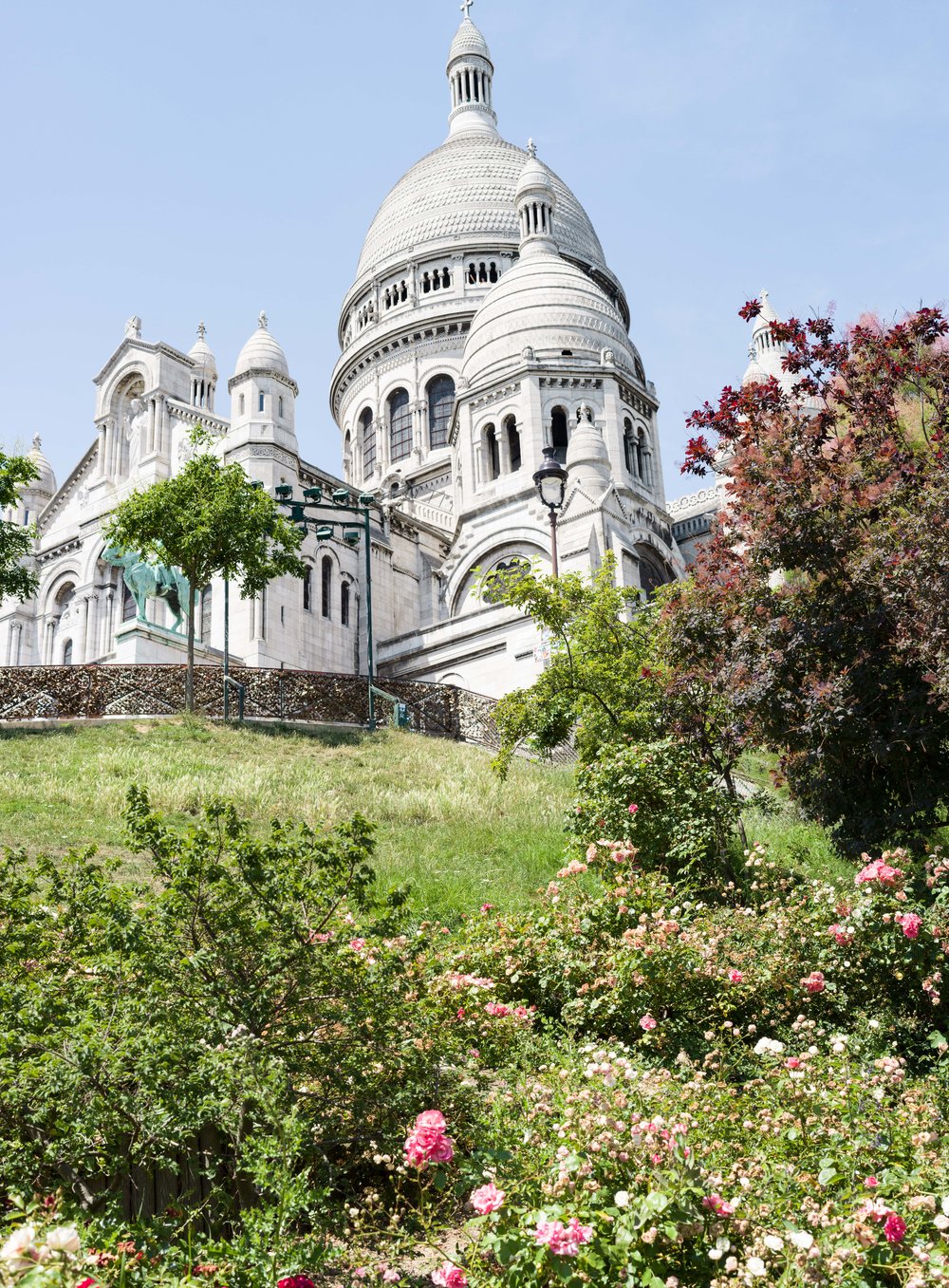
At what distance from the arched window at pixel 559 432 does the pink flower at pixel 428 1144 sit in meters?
36.5

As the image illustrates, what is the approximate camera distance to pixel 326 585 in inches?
1449

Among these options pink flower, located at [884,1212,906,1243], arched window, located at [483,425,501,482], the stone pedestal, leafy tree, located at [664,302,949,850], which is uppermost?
arched window, located at [483,425,501,482]

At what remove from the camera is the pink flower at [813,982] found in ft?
26.6

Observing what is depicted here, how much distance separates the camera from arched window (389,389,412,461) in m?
53.8

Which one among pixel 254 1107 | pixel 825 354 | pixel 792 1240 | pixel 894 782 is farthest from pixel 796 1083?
pixel 825 354

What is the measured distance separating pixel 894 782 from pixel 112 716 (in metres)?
15.1

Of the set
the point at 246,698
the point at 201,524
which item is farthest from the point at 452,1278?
the point at 246,698

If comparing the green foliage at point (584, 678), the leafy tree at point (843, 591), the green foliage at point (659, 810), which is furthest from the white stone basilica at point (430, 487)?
the leafy tree at point (843, 591)

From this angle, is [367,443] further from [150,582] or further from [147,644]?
[147,644]

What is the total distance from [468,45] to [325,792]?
6672 centimetres

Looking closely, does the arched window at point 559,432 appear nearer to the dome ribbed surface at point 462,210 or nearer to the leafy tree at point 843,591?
the dome ribbed surface at point 462,210

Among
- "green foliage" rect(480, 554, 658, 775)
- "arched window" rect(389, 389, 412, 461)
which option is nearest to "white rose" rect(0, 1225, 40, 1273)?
"green foliage" rect(480, 554, 658, 775)

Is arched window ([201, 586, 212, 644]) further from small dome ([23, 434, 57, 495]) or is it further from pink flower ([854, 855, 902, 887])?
pink flower ([854, 855, 902, 887])

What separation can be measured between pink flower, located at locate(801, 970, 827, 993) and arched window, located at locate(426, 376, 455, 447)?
45.5m
